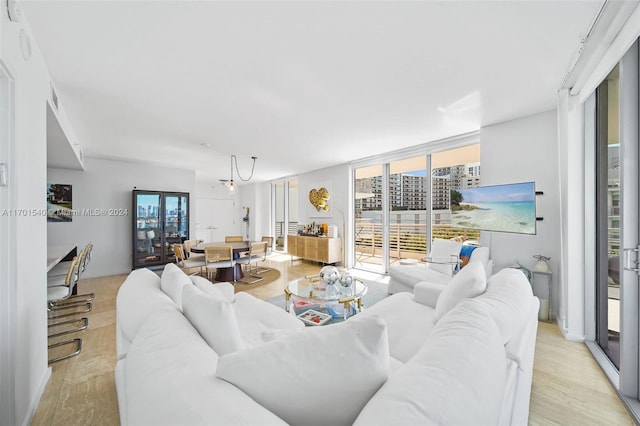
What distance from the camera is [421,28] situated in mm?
1647

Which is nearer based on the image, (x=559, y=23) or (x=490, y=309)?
(x=490, y=309)

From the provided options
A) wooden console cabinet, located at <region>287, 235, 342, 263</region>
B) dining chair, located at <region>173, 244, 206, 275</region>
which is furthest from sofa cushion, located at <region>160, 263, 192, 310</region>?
wooden console cabinet, located at <region>287, 235, 342, 263</region>

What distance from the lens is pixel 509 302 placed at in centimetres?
136

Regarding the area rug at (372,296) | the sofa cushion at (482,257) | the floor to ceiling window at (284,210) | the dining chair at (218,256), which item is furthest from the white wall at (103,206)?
the sofa cushion at (482,257)

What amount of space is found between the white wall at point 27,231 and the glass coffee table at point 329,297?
5.94 feet

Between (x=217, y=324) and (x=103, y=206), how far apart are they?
18.7ft

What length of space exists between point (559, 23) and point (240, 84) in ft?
Answer: 7.66

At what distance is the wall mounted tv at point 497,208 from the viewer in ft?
8.91

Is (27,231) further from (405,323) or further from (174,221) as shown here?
(174,221)

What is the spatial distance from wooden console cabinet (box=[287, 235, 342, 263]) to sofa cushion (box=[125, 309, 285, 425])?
471 cm

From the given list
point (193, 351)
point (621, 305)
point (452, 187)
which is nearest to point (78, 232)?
point (193, 351)

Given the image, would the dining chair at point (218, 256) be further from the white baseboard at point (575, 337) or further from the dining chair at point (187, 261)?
the white baseboard at point (575, 337)

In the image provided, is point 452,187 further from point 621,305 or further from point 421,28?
point 421,28

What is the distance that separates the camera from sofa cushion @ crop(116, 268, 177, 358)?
1.29 m
